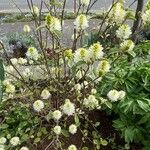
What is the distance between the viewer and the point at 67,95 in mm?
3971

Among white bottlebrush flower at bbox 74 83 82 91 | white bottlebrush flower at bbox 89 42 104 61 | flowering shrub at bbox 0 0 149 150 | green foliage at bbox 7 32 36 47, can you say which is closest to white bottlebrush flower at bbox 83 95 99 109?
flowering shrub at bbox 0 0 149 150

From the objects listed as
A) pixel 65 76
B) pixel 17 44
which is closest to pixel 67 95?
pixel 65 76

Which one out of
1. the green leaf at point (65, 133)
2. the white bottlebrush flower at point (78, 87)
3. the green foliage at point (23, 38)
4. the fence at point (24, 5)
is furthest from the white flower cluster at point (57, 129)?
the fence at point (24, 5)

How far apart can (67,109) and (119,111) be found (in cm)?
46

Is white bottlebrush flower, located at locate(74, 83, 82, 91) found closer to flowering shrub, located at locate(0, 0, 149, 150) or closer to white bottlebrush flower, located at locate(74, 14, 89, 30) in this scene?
flowering shrub, located at locate(0, 0, 149, 150)

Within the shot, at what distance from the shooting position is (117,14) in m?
3.70

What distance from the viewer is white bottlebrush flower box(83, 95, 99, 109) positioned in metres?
3.68

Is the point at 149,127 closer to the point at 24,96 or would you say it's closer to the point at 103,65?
the point at 103,65

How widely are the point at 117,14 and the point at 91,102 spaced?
0.64 metres

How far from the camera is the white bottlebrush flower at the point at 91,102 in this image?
3.68m

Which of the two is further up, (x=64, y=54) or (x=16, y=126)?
(x=64, y=54)

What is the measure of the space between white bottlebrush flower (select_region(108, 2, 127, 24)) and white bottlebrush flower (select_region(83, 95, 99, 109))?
57cm

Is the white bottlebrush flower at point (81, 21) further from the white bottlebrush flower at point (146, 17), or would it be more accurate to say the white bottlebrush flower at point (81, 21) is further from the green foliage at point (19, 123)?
the green foliage at point (19, 123)

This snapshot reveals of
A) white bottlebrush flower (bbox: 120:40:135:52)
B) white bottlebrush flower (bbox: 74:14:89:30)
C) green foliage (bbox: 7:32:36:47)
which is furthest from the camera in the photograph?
green foliage (bbox: 7:32:36:47)
